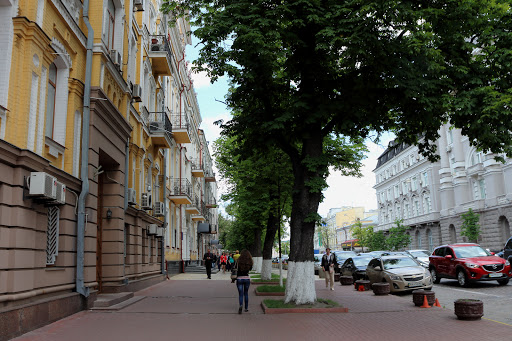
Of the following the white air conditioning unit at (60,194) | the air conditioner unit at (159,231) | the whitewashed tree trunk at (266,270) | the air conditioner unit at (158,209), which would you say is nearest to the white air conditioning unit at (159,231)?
the air conditioner unit at (159,231)

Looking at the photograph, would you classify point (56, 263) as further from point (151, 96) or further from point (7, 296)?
point (151, 96)

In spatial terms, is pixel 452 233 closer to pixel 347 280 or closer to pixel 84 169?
pixel 347 280

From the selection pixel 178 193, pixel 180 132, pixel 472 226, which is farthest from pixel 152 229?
pixel 472 226

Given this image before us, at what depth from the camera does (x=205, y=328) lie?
31.8 ft

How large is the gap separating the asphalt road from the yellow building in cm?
1000

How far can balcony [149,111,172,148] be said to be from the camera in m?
22.4

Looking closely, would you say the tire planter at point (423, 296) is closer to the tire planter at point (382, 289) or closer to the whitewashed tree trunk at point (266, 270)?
the tire planter at point (382, 289)

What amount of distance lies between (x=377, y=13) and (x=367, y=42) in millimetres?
754

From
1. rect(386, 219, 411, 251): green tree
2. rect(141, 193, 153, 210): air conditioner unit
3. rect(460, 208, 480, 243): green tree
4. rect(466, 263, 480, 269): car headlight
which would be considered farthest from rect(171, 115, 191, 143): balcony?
rect(386, 219, 411, 251): green tree

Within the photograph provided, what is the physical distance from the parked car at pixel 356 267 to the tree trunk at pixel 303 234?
10.9m

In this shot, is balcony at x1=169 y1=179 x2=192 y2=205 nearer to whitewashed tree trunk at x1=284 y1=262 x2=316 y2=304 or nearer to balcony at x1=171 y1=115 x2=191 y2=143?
balcony at x1=171 y1=115 x2=191 y2=143

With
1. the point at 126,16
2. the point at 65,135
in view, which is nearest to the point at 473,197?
the point at 126,16

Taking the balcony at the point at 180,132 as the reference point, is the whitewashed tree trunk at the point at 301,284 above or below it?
below

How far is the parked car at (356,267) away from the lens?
2306 cm
